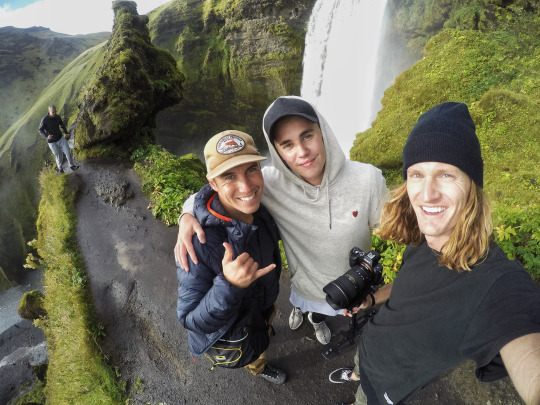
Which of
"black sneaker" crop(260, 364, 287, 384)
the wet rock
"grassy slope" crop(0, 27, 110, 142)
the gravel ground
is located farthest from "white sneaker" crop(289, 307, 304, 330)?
"grassy slope" crop(0, 27, 110, 142)

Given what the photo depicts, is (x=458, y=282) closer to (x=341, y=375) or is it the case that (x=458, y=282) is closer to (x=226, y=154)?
(x=226, y=154)

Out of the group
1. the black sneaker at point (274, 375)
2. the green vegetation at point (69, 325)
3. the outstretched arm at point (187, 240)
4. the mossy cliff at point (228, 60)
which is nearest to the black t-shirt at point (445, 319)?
the outstretched arm at point (187, 240)

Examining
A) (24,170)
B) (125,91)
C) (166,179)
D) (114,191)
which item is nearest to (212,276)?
(166,179)

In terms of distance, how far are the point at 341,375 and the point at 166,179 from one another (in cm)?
795

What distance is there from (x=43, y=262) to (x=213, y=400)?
778 centimetres

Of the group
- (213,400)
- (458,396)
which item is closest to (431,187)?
(458,396)

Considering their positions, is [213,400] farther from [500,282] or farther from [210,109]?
[210,109]

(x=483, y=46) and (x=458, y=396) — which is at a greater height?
(x=483, y=46)

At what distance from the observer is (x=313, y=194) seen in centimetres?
267

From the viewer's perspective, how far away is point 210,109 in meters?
31.5

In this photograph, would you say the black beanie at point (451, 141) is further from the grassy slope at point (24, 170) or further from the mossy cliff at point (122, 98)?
the grassy slope at point (24, 170)

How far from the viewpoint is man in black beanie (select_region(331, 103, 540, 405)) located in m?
1.38

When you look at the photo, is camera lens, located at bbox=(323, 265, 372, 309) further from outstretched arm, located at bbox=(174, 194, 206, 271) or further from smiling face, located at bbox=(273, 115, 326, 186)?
outstretched arm, located at bbox=(174, 194, 206, 271)

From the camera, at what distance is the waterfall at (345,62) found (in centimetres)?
1728
